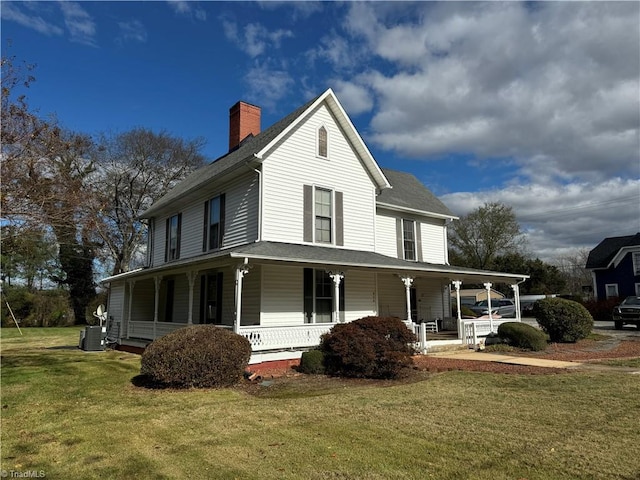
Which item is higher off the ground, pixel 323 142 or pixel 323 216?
pixel 323 142

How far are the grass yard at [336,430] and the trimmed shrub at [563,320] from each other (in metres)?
8.35

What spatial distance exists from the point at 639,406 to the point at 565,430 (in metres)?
2.39

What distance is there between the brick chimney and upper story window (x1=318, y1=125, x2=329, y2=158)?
5.81 metres

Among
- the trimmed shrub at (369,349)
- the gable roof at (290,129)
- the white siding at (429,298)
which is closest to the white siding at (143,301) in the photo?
the gable roof at (290,129)

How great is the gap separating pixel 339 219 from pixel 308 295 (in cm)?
331

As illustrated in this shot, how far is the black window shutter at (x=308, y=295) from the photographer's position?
50.4 ft

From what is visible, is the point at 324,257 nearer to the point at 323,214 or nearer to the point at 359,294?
the point at 323,214

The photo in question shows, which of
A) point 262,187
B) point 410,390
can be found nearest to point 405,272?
point 262,187

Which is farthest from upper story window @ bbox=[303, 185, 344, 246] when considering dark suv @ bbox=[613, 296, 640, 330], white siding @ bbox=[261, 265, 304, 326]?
dark suv @ bbox=[613, 296, 640, 330]

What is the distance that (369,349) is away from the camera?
11359 millimetres

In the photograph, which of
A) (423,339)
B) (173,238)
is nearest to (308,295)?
(423,339)

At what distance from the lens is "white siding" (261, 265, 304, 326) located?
1444cm

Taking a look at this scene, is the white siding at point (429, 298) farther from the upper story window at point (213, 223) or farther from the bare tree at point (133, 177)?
the bare tree at point (133, 177)

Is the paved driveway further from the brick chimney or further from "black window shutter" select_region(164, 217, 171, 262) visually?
"black window shutter" select_region(164, 217, 171, 262)
